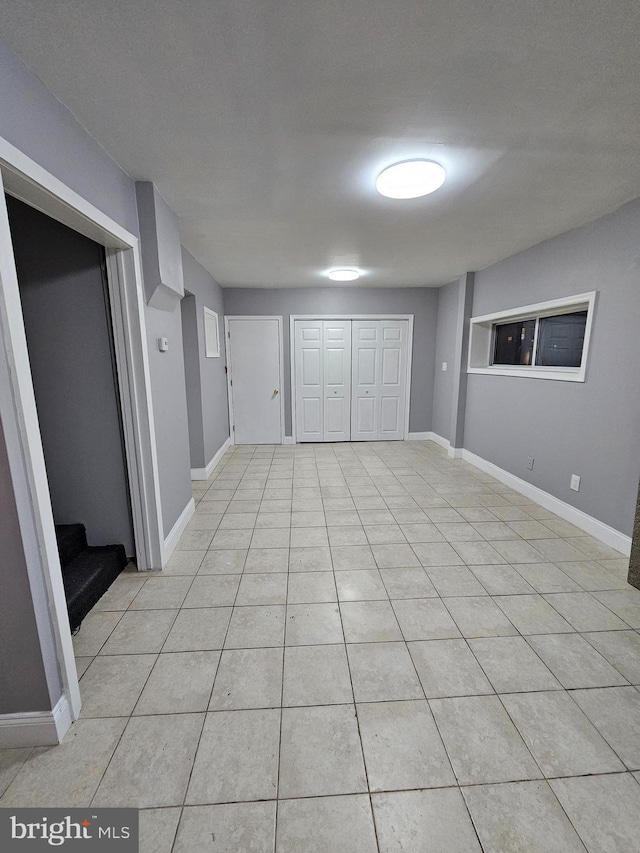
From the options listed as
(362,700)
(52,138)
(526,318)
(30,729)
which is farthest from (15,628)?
(526,318)

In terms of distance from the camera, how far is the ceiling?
1.03m

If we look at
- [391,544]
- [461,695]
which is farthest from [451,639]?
[391,544]

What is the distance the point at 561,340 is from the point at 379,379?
8.58ft

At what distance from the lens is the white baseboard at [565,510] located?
244 cm

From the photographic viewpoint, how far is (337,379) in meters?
5.36

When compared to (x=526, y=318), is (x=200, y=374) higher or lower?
lower

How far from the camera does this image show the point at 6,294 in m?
1.04

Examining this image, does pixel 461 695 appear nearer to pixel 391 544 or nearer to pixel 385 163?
pixel 391 544

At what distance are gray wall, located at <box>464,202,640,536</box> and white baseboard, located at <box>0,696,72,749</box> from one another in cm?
328

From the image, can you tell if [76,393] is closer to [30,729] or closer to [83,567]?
[83,567]

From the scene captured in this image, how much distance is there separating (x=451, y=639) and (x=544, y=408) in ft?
7.66

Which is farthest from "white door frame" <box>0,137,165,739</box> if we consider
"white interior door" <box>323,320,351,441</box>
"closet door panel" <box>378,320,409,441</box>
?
"closet door panel" <box>378,320,409,441</box>

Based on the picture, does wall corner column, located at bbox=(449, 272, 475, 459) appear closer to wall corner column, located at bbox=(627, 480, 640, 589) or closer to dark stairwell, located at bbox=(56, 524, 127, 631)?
wall corner column, located at bbox=(627, 480, 640, 589)

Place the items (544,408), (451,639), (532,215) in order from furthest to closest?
(544,408), (532,215), (451,639)
